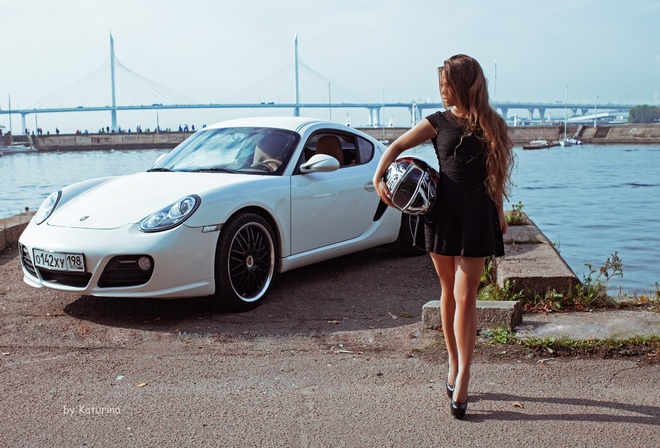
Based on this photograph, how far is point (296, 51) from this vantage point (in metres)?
112

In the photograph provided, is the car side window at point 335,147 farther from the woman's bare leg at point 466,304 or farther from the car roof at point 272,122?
the woman's bare leg at point 466,304

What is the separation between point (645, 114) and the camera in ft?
606

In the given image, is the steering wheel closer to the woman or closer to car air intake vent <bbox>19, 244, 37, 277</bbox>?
car air intake vent <bbox>19, 244, 37, 277</bbox>

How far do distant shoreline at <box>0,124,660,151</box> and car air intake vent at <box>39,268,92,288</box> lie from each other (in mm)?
93084

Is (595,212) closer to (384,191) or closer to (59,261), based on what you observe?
(59,261)

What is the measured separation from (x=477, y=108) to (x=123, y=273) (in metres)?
2.76

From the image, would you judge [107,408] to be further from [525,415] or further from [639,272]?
[639,272]

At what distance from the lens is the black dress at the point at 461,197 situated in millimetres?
3631

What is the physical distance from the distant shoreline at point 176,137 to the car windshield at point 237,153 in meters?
91.7

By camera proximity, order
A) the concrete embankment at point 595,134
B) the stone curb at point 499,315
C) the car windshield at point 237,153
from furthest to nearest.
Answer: the concrete embankment at point 595,134
the car windshield at point 237,153
the stone curb at point 499,315

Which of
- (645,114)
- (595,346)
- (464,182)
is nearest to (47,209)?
(464,182)

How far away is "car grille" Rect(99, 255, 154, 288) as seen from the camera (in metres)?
5.21

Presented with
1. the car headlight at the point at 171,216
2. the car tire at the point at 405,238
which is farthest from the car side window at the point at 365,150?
the car headlight at the point at 171,216

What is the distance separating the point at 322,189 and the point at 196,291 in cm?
154
